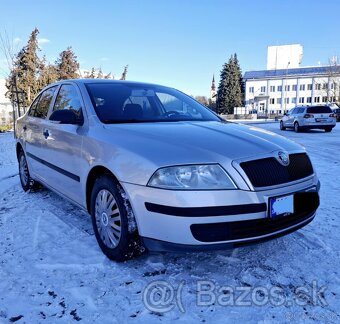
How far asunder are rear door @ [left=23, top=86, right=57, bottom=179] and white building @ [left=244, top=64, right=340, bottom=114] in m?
65.8

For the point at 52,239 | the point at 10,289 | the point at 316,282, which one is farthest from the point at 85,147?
the point at 316,282

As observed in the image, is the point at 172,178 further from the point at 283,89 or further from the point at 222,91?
the point at 283,89

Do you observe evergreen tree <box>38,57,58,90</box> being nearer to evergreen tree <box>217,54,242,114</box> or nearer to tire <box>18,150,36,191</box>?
tire <box>18,150,36,191</box>

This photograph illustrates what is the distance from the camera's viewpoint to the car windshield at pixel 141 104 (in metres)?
3.26

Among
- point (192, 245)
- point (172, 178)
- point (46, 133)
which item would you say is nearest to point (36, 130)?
point (46, 133)

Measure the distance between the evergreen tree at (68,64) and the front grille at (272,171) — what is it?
29.7 meters

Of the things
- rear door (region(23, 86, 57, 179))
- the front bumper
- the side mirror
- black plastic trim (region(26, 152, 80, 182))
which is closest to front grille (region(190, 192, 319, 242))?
the front bumper

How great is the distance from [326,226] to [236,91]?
62.2 metres

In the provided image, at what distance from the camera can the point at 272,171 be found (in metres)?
2.44

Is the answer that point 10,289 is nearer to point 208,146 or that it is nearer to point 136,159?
point 136,159

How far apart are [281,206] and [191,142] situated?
80 cm

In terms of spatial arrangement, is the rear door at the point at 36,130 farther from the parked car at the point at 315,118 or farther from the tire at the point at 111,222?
the parked car at the point at 315,118

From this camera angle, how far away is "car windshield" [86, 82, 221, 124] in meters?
3.26

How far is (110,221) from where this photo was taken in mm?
2797
